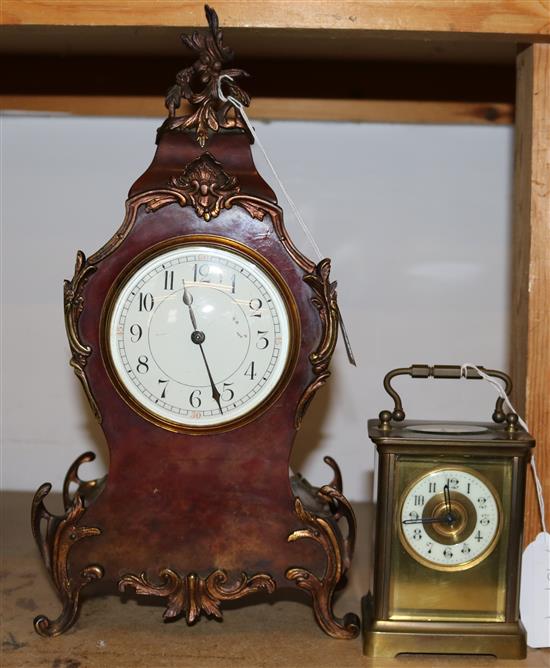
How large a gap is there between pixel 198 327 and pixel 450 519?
0.40 meters

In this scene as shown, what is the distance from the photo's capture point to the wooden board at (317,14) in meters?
1.15

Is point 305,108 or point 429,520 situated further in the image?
point 305,108

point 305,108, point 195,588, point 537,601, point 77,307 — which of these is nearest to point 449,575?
point 537,601

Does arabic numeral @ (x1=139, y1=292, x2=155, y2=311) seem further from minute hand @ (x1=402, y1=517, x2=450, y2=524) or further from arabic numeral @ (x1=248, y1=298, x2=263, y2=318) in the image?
minute hand @ (x1=402, y1=517, x2=450, y2=524)

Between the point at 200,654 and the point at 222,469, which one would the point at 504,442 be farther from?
the point at 200,654

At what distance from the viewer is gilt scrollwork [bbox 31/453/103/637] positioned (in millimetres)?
1088

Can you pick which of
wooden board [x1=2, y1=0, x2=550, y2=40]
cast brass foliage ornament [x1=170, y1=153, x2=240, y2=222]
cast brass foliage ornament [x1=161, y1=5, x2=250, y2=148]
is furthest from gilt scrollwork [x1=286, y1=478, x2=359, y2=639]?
wooden board [x1=2, y1=0, x2=550, y2=40]

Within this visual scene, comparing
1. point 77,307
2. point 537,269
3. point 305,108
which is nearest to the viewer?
point 77,307

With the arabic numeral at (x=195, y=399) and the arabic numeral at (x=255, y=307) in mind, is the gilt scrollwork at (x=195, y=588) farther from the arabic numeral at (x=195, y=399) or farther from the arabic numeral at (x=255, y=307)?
the arabic numeral at (x=255, y=307)

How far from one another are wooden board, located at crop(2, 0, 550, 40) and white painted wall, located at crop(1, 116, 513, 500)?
621 mm

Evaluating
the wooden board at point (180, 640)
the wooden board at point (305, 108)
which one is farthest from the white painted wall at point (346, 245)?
the wooden board at point (180, 640)

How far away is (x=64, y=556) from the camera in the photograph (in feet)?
3.59

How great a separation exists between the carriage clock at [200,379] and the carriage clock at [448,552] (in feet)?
0.25

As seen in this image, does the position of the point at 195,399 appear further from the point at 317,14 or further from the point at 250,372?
the point at 317,14
